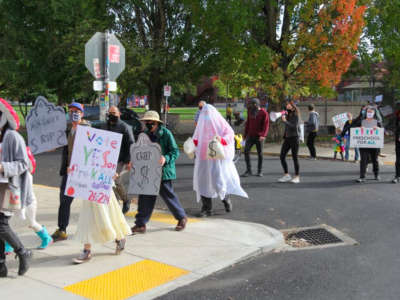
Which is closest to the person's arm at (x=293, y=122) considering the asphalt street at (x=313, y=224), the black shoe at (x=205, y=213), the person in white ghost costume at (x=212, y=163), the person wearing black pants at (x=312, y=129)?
the asphalt street at (x=313, y=224)

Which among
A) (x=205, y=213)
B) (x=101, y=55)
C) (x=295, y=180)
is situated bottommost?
(x=205, y=213)

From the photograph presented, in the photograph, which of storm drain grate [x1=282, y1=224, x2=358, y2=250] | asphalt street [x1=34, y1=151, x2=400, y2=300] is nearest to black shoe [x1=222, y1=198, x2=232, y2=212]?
asphalt street [x1=34, y1=151, x2=400, y2=300]

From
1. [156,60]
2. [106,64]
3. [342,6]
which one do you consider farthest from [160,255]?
[156,60]

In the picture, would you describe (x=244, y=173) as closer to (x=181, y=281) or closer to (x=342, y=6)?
(x=181, y=281)

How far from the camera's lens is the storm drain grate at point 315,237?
19.7ft

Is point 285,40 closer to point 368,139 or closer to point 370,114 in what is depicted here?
point 370,114

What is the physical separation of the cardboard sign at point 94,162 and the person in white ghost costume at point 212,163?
2527mm

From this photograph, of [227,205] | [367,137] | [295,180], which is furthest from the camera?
[367,137]

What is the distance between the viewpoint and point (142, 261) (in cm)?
514

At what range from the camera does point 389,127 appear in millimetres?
24016

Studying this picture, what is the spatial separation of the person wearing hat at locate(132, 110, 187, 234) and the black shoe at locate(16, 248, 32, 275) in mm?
1797

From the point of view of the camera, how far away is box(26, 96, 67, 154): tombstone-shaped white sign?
596 cm

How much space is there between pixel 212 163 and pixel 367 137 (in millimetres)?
4798

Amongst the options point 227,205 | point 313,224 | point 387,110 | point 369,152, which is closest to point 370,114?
point 369,152
